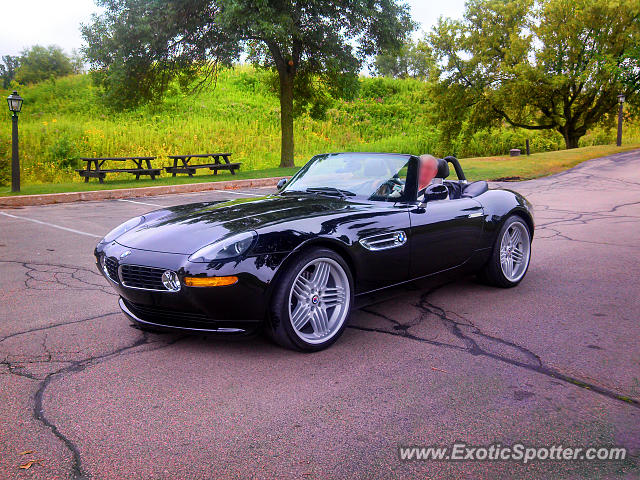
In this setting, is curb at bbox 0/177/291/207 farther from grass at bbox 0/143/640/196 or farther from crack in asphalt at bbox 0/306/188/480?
crack in asphalt at bbox 0/306/188/480

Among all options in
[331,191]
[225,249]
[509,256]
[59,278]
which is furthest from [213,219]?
[509,256]

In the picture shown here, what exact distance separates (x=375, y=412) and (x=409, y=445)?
0.34 metres

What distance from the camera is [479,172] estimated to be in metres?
20.9

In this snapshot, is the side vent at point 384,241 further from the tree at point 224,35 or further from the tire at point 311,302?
the tree at point 224,35

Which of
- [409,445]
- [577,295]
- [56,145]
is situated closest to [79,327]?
[409,445]

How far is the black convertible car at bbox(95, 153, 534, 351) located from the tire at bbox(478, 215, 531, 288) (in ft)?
0.06

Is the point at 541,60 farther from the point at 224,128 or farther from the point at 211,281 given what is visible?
the point at 211,281

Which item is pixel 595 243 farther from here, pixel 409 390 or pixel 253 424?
pixel 253 424

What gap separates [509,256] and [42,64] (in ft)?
188

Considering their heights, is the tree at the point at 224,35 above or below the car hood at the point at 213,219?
above

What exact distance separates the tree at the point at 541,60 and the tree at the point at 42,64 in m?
34.3

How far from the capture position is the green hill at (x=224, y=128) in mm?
25922

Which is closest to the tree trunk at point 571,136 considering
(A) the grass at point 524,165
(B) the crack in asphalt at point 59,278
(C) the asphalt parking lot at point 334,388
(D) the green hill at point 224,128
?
(D) the green hill at point 224,128

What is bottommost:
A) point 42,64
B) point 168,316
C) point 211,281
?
point 168,316
